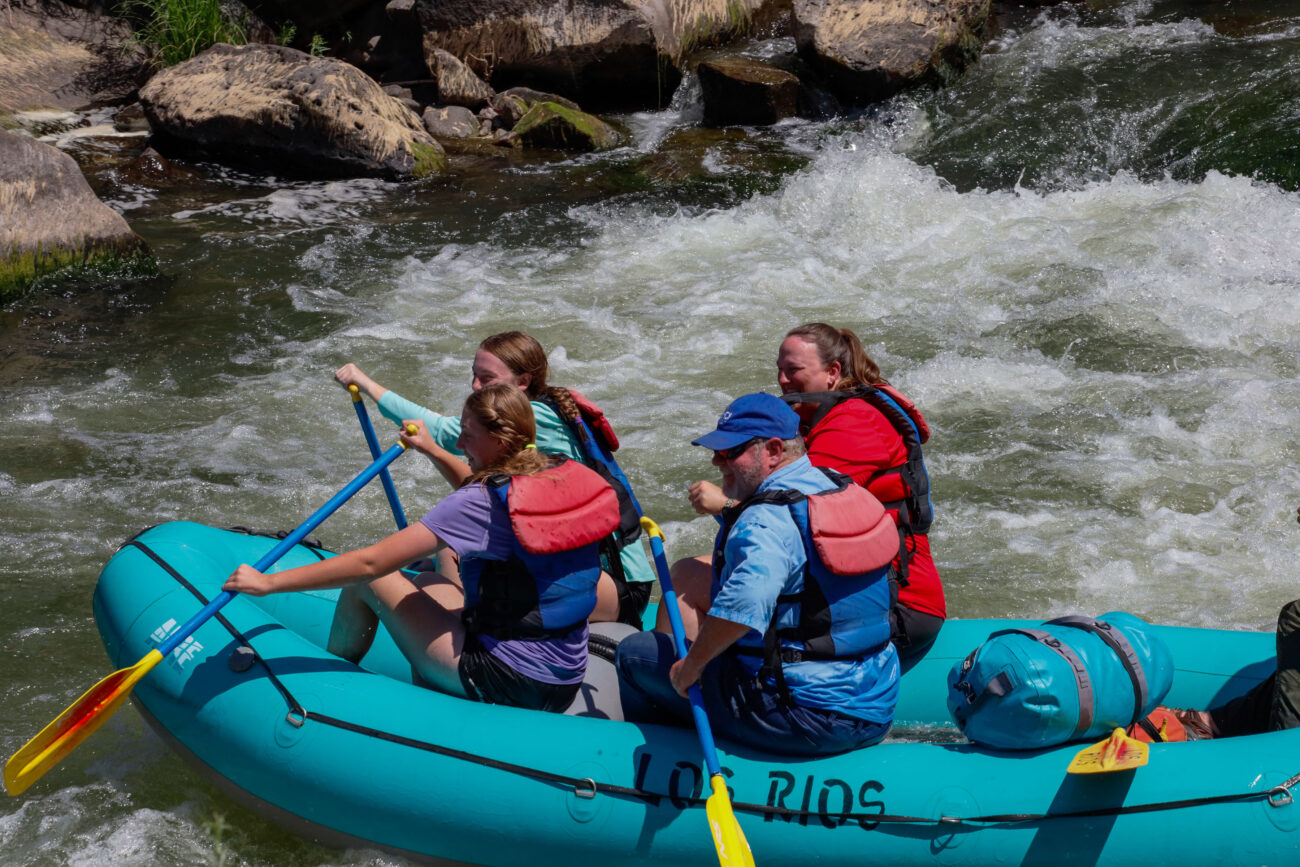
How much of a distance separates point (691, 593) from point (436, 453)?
85 cm

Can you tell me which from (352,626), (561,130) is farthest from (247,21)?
(352,626)

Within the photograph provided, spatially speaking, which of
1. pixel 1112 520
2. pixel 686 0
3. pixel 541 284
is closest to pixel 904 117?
pixel 686 0

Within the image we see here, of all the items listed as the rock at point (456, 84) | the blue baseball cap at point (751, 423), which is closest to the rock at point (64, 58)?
the rock at point (456, 84)

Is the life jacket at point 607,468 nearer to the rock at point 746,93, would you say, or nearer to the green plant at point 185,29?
the rock at point 746,93

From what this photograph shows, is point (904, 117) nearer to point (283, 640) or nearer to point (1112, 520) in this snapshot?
point (1112, 520)

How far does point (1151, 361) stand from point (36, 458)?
17.6 feet

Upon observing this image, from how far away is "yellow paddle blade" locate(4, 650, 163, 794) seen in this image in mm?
2986

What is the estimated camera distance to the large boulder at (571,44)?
10.3 metres

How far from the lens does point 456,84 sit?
33.7 feet

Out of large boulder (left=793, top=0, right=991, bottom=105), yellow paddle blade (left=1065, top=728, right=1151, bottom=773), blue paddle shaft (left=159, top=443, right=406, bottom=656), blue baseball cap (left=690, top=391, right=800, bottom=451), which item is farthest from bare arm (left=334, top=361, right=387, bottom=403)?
large boulder (left=793, top=0, right=991, bottom=105)

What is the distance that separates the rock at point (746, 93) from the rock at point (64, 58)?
500cm

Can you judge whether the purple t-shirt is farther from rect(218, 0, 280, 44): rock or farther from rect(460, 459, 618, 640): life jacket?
rect(218, 0, 280, 44): rock

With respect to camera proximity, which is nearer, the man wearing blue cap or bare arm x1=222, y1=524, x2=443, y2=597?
the man wearing blue cap

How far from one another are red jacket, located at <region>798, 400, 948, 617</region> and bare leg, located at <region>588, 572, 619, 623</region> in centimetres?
70
